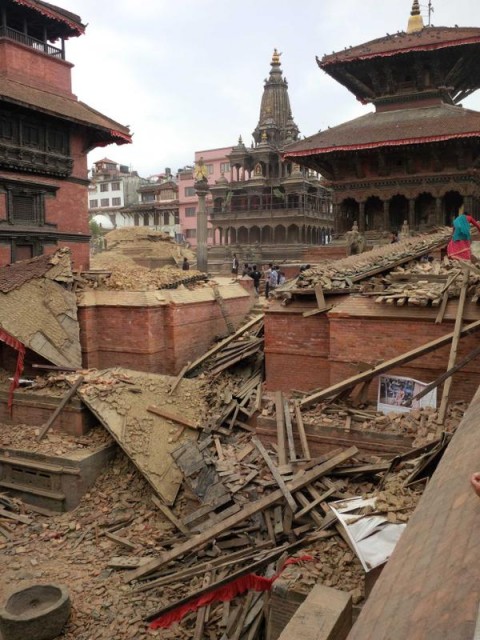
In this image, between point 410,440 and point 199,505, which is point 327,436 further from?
point 199,505

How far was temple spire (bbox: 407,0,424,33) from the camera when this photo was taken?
998 inches

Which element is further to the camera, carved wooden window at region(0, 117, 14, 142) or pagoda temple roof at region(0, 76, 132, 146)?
carved wooden window at region(0, 117, 14, 142)

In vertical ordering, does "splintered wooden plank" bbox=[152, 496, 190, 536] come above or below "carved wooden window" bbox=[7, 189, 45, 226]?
below

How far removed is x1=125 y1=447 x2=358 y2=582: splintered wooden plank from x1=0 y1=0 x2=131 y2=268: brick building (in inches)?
450

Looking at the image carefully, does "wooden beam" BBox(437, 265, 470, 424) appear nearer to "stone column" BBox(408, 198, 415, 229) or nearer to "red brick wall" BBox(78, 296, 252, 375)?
"red brick wall" BBox(78, 296, 252, 375)

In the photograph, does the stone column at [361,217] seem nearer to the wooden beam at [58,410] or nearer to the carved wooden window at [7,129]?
the carved wooden window at [7,129]

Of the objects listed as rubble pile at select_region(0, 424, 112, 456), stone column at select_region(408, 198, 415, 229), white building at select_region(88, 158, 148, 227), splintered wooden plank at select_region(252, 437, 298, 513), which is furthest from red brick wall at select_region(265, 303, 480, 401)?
white building at select_region(88, 158, 148, 227)

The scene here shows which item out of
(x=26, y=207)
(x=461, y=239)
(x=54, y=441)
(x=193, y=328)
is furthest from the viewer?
(x=26, y=207)

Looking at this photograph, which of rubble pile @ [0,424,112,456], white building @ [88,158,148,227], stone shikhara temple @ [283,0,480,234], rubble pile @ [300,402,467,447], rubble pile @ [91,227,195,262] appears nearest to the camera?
rubble pile @ [300,402,467,447]

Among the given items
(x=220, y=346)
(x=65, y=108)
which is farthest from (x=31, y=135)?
(x=220, y=346)

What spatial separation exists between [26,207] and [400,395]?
13.5 m

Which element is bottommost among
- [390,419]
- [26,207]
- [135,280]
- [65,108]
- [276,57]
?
[390,419]

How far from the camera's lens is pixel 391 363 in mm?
8688

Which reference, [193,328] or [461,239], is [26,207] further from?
[461,239]
